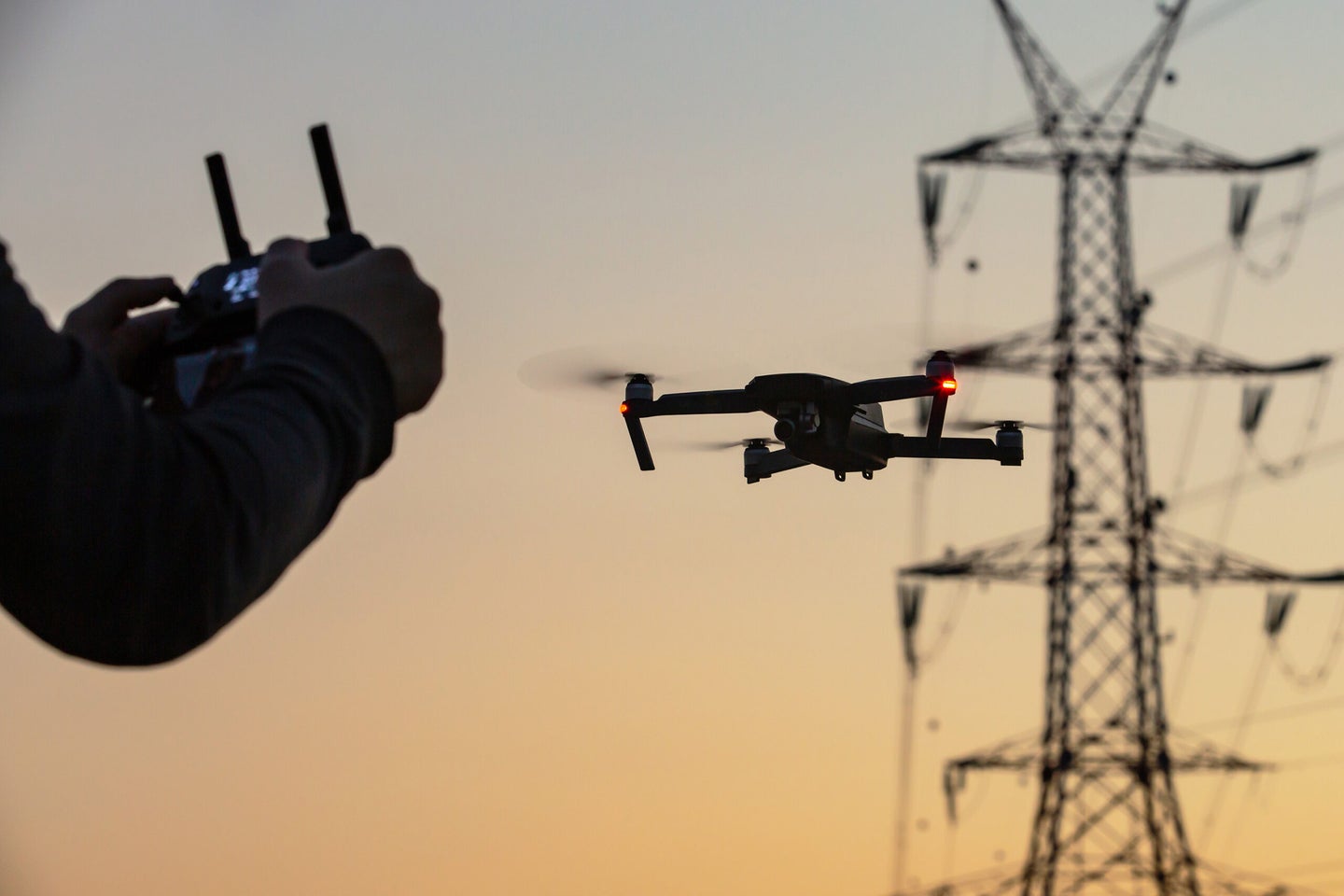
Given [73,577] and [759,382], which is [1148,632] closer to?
[759,382]

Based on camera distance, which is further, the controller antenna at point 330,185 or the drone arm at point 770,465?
the drone arm at point 770,465

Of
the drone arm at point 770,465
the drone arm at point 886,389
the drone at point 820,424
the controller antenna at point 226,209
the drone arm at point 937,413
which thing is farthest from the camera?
the drone arm at point 770,465

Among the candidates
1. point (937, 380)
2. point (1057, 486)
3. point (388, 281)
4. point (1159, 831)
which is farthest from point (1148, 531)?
point (388, 281)

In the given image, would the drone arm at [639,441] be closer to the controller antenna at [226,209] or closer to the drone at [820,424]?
the drone at [820,424]

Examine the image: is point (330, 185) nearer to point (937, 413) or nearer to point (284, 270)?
point (284, 270)

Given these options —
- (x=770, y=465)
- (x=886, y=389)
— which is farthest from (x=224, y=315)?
(x=770, y=465)

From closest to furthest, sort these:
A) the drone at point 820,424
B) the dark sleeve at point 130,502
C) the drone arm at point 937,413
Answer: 1. the dark sleeve at point 130,502
2. the drone arm at point 937,413
3. the drone at point 820,424

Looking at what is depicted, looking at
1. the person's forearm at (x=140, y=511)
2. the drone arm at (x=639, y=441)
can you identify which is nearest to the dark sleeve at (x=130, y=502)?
the person's forearm at (x=140, y=511)

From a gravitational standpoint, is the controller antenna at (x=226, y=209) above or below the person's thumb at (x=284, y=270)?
above

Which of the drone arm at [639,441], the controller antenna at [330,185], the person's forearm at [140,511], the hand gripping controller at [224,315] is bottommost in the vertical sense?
the person's forearm at [140,511]
